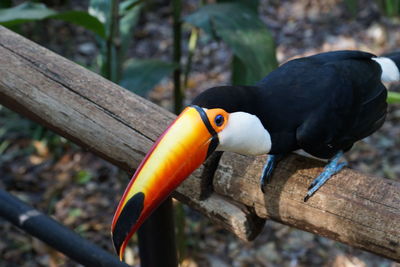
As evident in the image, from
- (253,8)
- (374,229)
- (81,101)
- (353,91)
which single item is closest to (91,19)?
(81,101)

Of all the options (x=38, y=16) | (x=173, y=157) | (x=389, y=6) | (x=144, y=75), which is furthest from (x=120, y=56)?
(x=389, y=6)

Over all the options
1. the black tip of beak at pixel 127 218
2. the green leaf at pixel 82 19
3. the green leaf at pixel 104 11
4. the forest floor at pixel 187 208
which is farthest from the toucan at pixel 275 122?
the forest floor at pixel 187 208

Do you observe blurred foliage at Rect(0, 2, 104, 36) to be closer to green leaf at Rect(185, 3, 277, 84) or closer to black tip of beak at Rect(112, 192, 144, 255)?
green leaf at Rect(185, 3, 277, 84)

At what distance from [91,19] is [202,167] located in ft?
2.41

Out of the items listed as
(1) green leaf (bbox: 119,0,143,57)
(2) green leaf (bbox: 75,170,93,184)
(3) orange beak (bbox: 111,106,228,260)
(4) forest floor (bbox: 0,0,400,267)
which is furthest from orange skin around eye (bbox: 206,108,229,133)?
(2) green leaf (bbox: 75,170,93,184)

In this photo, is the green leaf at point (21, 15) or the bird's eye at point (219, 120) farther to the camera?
the green leaf at point (21, 15)

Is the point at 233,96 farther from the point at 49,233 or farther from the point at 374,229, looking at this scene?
the point at 49,233

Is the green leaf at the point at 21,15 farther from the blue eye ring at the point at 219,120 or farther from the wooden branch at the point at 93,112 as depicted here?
the blue eye ring at the point at 219,120

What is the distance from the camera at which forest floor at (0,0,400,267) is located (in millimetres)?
2238

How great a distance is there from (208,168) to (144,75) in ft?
2.93

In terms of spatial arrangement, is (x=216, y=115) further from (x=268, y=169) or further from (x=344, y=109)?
(x=344, y=109)

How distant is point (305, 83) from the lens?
1.29m

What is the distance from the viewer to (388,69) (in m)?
1.50

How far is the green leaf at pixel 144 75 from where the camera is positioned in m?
1.93
